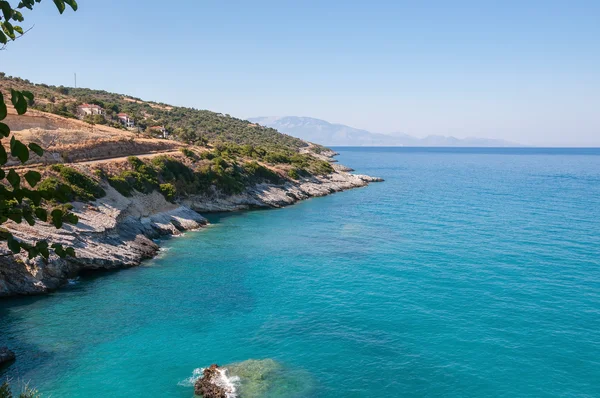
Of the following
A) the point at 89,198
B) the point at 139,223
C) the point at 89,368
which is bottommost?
the point at 89,368

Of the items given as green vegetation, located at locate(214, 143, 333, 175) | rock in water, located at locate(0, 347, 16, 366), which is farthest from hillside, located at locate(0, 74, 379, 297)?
rock in water, located at locate(0, 347, 16, 366)

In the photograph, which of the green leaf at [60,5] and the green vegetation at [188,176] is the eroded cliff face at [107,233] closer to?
the green vegetation at [188,176]

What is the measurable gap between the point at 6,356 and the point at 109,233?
806 inches

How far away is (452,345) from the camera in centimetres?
2497

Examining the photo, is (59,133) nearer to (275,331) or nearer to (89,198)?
(89,198)

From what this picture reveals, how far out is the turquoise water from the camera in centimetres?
2167

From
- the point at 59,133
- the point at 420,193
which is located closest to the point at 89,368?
the point at 59,133

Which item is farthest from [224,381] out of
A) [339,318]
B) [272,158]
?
[272,158]

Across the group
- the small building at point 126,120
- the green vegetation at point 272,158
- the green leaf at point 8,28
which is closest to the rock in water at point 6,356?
the green leaf at point 8,28

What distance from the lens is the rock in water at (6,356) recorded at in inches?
879

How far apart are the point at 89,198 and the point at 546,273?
45867 millimetres

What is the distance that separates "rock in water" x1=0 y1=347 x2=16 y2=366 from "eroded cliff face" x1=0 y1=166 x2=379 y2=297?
6.65 meters

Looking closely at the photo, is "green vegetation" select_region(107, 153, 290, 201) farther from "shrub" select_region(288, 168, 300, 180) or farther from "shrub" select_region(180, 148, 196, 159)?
"shrub" select_region(288, 168, 300, 180)

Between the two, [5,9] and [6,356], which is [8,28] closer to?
[5,9]
